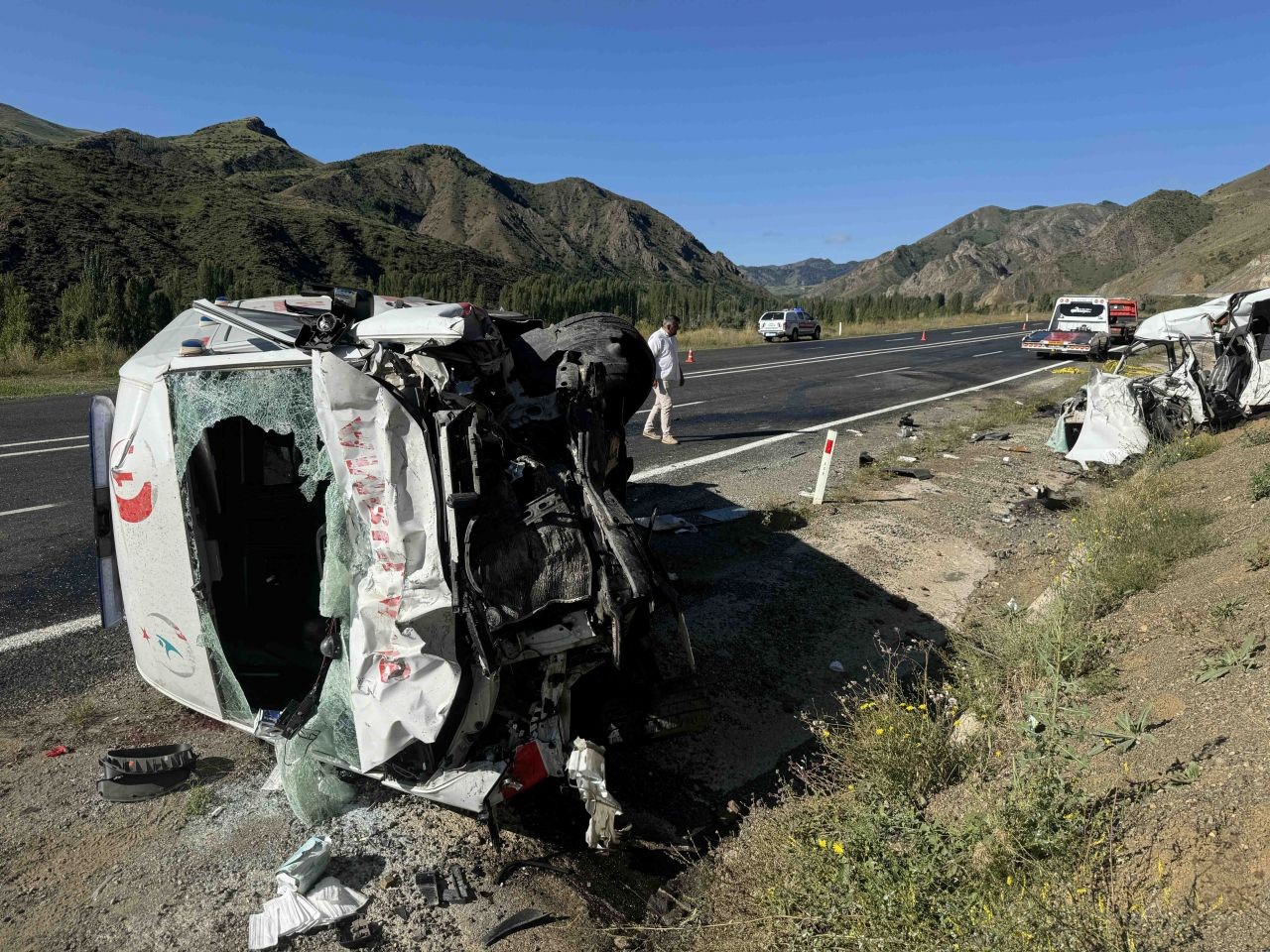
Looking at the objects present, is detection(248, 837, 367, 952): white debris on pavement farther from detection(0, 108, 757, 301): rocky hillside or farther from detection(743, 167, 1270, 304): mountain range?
detection(743, 167, 1270, 304): mountain range

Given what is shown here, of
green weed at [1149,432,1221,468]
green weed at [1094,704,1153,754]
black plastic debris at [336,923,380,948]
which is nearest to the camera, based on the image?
black plastic debris at [336,923,380,948]

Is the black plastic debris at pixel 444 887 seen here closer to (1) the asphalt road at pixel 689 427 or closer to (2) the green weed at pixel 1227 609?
(1) the asphalt road at pixel 689 427

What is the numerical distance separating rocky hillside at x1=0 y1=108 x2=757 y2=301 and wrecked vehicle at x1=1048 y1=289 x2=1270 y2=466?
42.9 metres

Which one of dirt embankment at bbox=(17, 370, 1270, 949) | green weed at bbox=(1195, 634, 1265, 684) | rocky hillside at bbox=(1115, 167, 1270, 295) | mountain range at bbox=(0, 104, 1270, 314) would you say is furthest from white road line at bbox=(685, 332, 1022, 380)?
rocky hillside at bbox=(1115, 167, 1270, 295)

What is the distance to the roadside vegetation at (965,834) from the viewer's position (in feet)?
8.87

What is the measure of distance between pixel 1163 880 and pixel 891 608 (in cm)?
400

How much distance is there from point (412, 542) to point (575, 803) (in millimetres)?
1716

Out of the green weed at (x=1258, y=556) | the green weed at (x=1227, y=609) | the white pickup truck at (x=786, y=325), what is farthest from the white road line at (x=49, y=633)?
the white pickup truck at (x=786, y=325)

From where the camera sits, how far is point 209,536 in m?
4.34

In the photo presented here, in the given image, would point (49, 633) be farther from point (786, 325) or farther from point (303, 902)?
point (786, 325)

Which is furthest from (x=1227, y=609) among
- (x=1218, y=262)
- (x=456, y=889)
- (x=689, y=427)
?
(x=1218, y=262)

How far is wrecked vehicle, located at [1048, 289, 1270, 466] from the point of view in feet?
37.2

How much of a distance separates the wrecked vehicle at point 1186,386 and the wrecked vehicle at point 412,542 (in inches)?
377

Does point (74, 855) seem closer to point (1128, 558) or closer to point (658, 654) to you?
point (658, 654)
